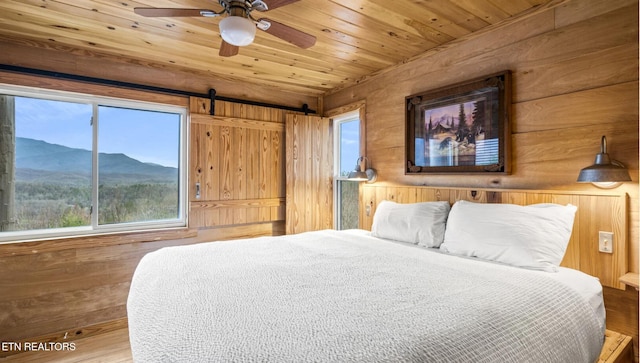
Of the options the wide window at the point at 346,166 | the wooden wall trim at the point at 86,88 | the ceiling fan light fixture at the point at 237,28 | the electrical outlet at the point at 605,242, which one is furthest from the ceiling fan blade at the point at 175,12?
the electrical outlet at the point at 605,242

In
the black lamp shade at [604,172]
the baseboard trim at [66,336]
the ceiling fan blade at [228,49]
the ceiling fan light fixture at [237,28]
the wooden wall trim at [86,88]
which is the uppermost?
the ceiling fan blade at [228,49]

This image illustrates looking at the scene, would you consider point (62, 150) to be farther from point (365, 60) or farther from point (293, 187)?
point (365, 60)

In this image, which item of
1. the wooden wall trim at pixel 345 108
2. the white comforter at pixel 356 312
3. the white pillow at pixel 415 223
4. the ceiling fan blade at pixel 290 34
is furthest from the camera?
the wooden wall trim at pixel 345 108

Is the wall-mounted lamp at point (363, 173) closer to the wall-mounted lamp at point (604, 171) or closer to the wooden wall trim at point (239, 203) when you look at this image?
the wooden wall trim at point (239, 203)

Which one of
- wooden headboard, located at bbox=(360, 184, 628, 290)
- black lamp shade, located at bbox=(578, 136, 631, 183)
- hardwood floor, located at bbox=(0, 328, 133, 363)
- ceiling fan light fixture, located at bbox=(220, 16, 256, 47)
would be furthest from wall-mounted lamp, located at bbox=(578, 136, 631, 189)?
hardwood floor, located at bbox=(0, 328, 133, 363)

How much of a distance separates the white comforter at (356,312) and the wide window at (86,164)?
56.4 inches

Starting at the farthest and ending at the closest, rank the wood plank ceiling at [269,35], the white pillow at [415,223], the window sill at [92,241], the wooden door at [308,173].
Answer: the wooden door at [308,173]
the window sill at [92,241]
the white pillow at [415,223]
the wood plank ceiling at [269,35]

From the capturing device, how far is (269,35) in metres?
2.37

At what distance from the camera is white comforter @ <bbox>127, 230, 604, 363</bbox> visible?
901 mm

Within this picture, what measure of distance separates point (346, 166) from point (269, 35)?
1.90 meters

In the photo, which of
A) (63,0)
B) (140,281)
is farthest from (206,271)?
(63,0)

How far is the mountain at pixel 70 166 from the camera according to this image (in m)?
2.59

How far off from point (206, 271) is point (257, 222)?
78.4 inches

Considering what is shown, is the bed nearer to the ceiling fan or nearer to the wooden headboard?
the wooden headboard
